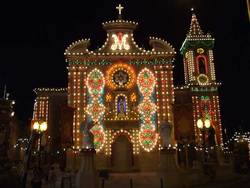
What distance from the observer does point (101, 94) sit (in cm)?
3697

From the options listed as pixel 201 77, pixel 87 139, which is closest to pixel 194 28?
pixel 201 77

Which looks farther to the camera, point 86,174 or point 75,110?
point 75,110

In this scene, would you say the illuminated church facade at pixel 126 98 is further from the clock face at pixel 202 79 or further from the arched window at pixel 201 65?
the arched window at pixel 201 65

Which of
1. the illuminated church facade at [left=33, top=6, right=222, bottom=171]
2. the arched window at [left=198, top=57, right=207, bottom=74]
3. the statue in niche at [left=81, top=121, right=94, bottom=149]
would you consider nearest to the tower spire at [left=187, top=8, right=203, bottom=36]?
the arched window at [left=198, top=57, right=207, bottom=74]

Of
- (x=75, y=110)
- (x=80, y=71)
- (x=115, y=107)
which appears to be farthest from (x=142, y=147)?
(x=80, y=71)

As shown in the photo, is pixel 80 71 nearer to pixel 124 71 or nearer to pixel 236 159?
pixel 124 71

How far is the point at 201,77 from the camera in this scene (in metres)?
40.9

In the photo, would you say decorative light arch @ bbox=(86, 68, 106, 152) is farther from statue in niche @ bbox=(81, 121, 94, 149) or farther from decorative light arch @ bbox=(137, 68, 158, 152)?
statue in niche @ bbox=(81, 121, 94, 149)

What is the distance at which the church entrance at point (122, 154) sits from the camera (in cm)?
3538

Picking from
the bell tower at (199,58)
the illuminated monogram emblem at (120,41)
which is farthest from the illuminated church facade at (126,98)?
the bell tower at (199,58)

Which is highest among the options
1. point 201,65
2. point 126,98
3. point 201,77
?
point 201,65

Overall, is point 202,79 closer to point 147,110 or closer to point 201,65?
point 201,65

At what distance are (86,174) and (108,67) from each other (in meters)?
20.6

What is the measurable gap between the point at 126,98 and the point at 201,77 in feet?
33.1
